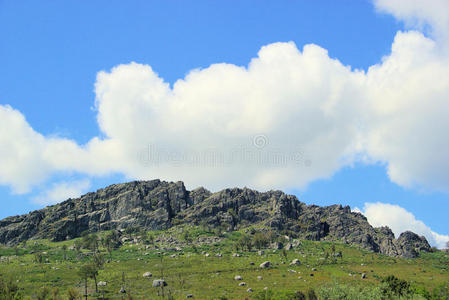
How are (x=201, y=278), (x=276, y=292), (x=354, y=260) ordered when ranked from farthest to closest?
(x=354, y=260) < (x=201, y=278) < (x=276, y=292)

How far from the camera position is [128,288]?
130 m

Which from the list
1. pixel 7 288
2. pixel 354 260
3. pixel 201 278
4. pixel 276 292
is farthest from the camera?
pixel 354 260

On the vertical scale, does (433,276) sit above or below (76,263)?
below

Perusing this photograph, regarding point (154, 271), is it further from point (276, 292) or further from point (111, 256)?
point (276, 292)

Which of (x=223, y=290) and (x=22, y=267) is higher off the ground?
(x=22, y=267)

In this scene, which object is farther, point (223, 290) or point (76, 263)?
point (76, 263)

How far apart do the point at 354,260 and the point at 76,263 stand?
143 metres

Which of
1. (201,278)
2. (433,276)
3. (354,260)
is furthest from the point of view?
(354,260)

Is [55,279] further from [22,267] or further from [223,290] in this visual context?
[223,290]

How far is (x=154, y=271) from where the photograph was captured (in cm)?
15725

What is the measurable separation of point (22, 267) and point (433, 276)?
7228 inches

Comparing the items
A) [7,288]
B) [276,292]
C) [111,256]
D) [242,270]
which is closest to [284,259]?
[242,270]

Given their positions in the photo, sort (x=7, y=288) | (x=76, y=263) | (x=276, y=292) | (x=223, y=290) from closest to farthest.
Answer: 1. (x=7, y=288)
2. (x=276, y=292)
3. (x=223, y=290)
4. (x=76, y=263)

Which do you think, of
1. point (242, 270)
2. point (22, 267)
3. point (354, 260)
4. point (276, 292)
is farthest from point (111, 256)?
point (354, 260)
